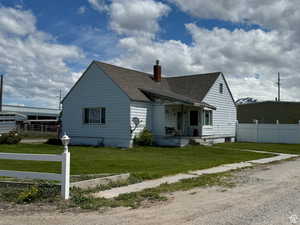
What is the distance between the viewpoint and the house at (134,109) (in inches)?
845

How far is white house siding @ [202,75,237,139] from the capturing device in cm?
2607

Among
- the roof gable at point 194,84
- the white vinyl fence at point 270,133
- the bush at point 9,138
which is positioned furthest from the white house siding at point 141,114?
the white vinyl fence at point 270,133

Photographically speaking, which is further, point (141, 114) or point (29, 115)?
point (29, 115)

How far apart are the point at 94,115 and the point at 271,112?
24753 millimetres

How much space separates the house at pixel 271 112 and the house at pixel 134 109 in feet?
46.9

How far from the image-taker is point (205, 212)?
606cm

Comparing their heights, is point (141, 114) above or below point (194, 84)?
below

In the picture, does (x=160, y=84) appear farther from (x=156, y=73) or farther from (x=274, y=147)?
(x=274, y=147)

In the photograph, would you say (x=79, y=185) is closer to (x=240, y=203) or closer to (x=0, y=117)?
(x=240, y=203)

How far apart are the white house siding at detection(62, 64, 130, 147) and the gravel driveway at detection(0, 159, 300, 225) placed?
13.6 metres

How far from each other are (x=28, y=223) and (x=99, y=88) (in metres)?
17.8

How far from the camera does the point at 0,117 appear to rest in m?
37.0

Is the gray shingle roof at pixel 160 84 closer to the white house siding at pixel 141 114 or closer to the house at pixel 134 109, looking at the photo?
the house at pixel 134 109

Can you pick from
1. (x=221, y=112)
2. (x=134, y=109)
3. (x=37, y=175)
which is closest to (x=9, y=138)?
(x=134, y=109)
